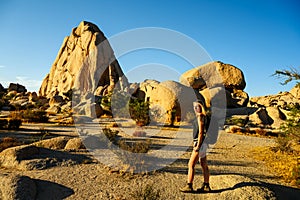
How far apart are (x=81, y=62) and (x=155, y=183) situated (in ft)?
166

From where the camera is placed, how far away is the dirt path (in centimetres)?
582

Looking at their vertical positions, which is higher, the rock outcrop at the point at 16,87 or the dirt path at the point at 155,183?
the rock outcrop at the point at 16,87

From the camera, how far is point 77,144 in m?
10.5

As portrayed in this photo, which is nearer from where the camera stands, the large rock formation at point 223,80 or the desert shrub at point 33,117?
the desert shrub at point 33,117

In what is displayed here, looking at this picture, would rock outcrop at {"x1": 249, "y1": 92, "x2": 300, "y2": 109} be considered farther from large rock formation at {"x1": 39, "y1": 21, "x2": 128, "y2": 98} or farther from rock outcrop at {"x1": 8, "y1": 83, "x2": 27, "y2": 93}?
rock outcrop at {"x1": 8, "y1": 83, "x2": 27, "y2": 93}

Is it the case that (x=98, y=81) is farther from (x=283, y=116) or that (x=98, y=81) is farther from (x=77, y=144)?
(x=77, y=144)

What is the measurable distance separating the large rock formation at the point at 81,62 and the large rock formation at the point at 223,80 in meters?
18.2

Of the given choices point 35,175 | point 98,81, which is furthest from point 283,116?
point 98,81

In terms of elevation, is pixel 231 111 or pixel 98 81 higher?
pixel 98 81

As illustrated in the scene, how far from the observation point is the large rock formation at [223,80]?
32156 millimetres

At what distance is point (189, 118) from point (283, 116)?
8.61 m

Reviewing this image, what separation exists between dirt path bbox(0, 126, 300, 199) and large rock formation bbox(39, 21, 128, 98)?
129 feet

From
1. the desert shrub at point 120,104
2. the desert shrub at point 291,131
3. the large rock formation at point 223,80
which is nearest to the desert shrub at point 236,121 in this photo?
the large rock formation at point 223,80

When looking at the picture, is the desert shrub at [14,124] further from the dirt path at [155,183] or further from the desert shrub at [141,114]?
the dirt path at [155,183]
